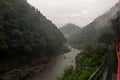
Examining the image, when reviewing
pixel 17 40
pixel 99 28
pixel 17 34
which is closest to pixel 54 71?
pixel 17 40


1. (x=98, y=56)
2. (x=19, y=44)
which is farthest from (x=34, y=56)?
(x=98, y=56)

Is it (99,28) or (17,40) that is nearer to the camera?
(17,40)

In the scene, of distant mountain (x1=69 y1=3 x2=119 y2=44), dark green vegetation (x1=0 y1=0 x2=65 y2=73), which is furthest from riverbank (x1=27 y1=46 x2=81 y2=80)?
distant mountain (x1=69 y1=3 x2=119 y2=44)

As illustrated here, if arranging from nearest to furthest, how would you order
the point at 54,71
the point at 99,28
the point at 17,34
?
the point at 54,71 < the point at 17,34 < the point at 99,28

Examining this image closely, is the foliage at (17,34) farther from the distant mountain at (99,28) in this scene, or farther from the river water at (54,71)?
the distant mountain at (99,28)

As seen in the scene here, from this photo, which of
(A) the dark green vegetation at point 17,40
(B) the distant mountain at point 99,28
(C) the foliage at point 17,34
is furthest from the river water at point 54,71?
(B) the distant mountain at point 99,28

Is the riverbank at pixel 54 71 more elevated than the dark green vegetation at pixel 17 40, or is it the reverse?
the dark green vegetation at pixel 17 40

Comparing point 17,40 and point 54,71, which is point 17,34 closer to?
point 17,40

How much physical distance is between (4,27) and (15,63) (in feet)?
26.1

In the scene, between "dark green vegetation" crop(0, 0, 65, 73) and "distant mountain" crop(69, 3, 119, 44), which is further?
"distant mountain" crop(69, 3, 119, 44)

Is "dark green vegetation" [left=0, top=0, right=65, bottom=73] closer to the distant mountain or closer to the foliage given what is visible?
the foliage

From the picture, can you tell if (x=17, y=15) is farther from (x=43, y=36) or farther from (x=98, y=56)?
(x=98, y=56)

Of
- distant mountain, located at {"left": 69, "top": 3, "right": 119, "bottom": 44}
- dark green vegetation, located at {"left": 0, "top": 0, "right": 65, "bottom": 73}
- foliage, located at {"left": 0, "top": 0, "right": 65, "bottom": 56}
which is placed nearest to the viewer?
dark green vegetation, located at {"left": 0, "top": 0, "right": 65, "bottom": 73}

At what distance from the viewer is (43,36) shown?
5866 centimetres
